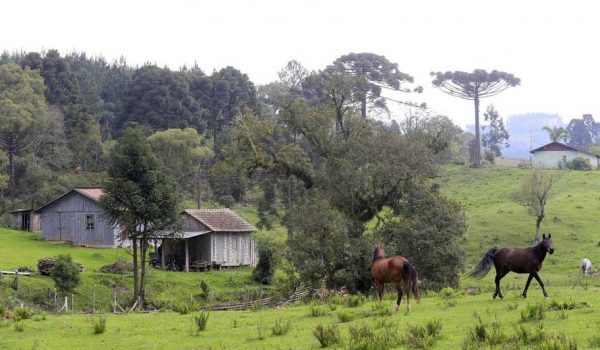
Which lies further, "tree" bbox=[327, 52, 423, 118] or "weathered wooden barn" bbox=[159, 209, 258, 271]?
"tree" bbox=[327, 52, 423, 118]

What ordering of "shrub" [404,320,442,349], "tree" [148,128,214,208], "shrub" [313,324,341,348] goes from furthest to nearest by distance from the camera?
"tree" [148,128,214,208]
"shrub" [313,324,341,348]
"shrub" [404,320,442,349]

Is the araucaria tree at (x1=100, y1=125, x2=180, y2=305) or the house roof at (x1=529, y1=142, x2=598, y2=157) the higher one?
the house roof at (x1=529, y1=142, x2=598, y2=157)

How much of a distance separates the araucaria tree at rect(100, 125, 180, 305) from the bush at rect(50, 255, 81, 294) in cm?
343

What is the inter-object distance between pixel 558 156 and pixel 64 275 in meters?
75.2

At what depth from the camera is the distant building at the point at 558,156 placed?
322 feet

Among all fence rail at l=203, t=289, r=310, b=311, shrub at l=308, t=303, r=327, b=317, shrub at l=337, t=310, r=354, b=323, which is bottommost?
fence rail at l=203, t=289, r=310, b=311

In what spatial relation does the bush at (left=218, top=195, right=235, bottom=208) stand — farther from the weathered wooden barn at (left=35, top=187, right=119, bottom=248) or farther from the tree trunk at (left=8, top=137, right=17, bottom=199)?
the tree trunk at (left=8, top=137, right=17, bottom=199)

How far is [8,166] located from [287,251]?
5412cm

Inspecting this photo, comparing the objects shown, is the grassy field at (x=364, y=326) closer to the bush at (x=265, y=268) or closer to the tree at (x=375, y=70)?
the bush at (x=265, y=268)

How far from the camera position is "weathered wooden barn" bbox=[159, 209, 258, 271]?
192 ft

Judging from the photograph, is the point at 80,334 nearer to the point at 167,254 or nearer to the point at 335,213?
the point at 335,213

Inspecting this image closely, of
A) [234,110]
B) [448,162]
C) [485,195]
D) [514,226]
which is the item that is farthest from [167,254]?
[448,162]

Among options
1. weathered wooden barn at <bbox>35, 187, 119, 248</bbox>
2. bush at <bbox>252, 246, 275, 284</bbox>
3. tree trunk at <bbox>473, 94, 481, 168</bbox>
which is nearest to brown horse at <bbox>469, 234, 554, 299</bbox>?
bush at <bbox>252, 246, 275, 284</bbox>

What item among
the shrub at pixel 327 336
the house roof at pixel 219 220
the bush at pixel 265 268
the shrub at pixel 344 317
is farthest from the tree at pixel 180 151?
the shrub at pixel 327 336
